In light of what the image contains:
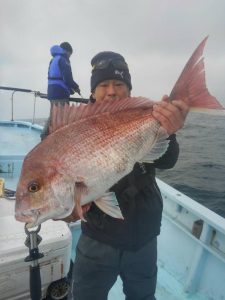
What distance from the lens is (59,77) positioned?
818 centimetres

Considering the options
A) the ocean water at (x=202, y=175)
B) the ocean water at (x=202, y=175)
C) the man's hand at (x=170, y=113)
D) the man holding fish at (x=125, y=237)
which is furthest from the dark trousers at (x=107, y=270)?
the ocean water at (x=202, y=175)

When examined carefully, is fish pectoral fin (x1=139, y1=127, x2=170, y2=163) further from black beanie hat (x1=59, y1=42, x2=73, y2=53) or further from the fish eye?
black beanie hat (x1=59, y1=42, x2=73, y2=53)

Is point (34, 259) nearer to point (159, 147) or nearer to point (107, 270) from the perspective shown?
point (107, 270)

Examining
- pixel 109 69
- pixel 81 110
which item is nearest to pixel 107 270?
pixel 81 110

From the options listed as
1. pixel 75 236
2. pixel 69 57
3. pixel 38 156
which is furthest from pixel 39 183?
pixel 69 57

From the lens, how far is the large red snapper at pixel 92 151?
179 centimetres

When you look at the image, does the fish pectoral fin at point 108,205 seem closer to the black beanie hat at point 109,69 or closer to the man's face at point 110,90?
the man's face at point 110,90

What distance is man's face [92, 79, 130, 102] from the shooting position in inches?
104

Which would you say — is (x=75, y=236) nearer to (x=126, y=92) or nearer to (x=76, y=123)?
(x=126, y=92)

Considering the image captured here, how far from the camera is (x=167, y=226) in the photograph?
4535 mm

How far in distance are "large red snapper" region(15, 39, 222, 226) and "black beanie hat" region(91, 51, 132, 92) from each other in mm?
656

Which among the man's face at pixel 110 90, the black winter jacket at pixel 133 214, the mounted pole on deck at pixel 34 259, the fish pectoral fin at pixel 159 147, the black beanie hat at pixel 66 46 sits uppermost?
the black beanie hat at pixel 66 46

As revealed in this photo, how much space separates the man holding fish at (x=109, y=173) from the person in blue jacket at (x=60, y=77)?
5621mm

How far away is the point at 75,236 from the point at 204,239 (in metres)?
2.24
